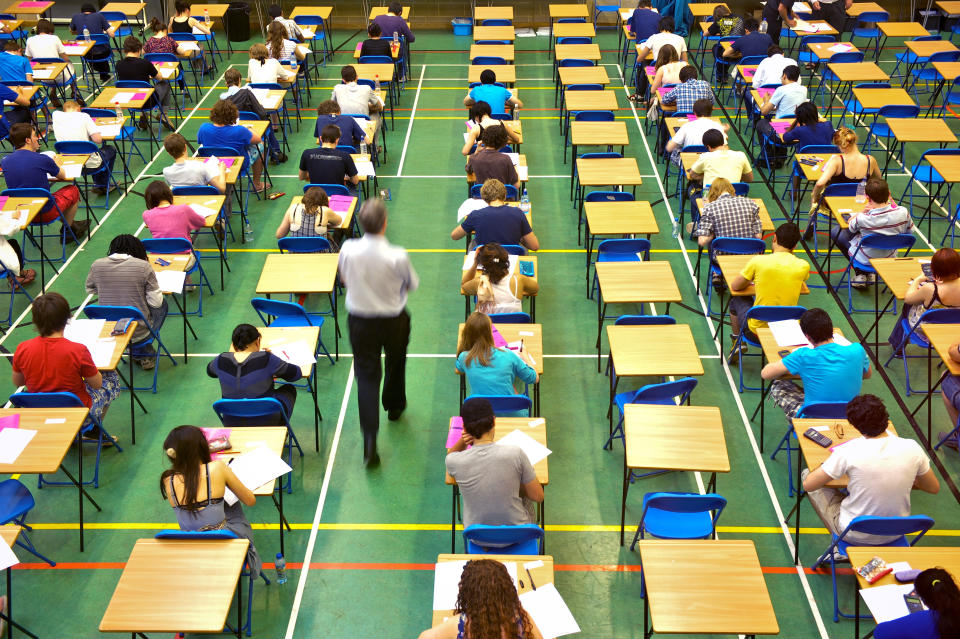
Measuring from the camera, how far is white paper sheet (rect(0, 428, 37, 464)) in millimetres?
5594

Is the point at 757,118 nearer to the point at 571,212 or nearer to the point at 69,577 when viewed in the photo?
the point at 571,212

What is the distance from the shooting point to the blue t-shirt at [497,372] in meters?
5.99

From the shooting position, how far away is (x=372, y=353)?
593 cm

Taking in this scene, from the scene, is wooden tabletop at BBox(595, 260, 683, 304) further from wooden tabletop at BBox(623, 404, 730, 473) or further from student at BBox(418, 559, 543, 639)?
student at BBox(418, 559, 543, 639)

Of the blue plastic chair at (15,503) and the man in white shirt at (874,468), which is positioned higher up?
the man in white shirt at (874,468)

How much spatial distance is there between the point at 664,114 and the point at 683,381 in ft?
20.8

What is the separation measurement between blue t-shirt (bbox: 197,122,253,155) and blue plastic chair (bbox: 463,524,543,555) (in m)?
6.47

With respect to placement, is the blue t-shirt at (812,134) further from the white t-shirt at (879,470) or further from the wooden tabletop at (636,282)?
the white t-shirt at (879,470)

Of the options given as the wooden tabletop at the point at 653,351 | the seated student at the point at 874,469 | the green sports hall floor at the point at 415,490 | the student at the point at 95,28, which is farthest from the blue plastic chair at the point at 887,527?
the student at the point at 95,28

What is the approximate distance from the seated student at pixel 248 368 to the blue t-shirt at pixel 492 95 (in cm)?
583

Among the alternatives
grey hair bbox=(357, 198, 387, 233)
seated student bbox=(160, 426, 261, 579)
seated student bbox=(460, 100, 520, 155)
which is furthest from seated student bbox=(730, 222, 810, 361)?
seated student bbox=(160, 426, 261, 579)

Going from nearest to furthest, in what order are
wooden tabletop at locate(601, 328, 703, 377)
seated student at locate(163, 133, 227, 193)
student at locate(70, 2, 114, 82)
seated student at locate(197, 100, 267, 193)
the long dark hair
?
1. the long dark hair
2. wooden tabletop at locate(601, 328, 703, 377)
3. seated student at locate(163, 133, 227, 193)
4. seated student at locate(197, 100, 267, 193)
5. student at locate(70, 2, 114, 82)

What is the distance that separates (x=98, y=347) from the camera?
670 centimetres

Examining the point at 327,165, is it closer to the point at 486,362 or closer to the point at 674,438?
the point at 486,362
